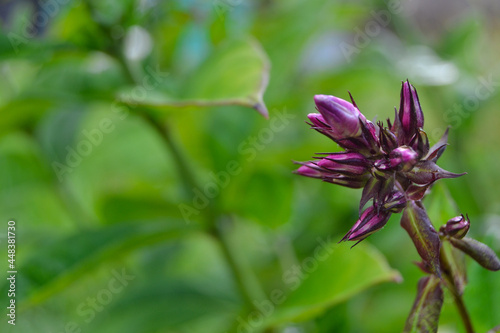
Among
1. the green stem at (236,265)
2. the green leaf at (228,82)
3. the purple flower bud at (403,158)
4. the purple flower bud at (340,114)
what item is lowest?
the green stem at (236,265)

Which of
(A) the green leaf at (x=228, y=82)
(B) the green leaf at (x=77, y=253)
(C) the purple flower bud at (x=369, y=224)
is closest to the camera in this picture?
(C) the purple flower bud at (x=369, y=224)

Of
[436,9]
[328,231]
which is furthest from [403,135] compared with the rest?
[436,9]

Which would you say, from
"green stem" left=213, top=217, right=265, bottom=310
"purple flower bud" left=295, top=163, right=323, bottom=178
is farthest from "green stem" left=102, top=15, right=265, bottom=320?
"purple flower bud" left=295, top=163, right=323, bottom=178

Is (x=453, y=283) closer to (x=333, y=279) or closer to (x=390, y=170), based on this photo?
(x=390, y=170)

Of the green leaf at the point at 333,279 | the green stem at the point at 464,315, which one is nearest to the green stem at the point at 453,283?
the green stem at the point at 464,315

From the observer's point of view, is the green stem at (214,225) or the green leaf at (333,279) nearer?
the green leaf at (333,279)

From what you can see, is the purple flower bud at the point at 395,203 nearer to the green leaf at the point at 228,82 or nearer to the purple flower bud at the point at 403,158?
the purple flower bud at the point at 403,158

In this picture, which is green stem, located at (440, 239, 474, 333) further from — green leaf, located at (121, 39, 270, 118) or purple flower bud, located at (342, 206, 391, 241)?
green leaf, located at (121, 39, 270, 118)

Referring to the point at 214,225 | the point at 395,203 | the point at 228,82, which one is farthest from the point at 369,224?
the point at 214,225
